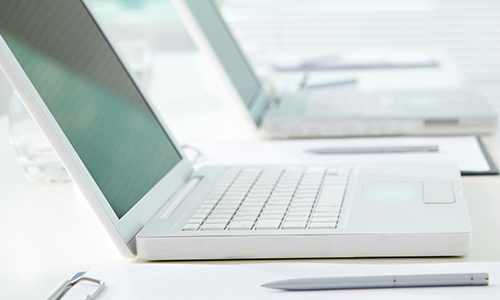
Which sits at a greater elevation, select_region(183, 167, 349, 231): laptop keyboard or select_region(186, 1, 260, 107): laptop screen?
select_region(186, 1, 260, 107): laptop screen

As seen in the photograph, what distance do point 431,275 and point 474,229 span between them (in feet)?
0.54

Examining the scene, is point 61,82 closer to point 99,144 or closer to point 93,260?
point 99,144

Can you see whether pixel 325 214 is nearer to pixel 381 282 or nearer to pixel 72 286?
pixel 381 282

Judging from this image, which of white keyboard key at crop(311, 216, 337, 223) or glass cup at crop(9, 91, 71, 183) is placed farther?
glass cup at crop(9, 91, 71, 183)

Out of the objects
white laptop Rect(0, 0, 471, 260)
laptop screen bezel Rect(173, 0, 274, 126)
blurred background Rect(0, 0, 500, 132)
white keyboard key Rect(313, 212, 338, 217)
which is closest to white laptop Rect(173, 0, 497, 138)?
Result: laptop screen bezel Rect(173, 0, 274, 126)

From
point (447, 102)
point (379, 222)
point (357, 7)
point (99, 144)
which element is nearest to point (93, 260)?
point (99, 144)

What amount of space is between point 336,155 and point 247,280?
1.51 ft

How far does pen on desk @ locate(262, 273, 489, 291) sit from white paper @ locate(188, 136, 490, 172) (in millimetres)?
359

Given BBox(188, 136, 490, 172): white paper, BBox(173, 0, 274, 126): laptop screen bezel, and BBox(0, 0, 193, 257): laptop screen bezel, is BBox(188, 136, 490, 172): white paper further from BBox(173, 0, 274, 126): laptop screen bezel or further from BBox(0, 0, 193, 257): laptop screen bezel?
BBox(0, 0, 193, 257): laptop screen bezel

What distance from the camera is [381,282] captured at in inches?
19.2

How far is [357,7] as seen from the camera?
3.56 metres

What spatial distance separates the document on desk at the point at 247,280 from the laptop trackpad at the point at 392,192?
121 millimetres

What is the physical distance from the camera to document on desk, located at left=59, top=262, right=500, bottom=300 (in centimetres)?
48

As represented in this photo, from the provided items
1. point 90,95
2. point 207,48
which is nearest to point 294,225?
point 90,95
